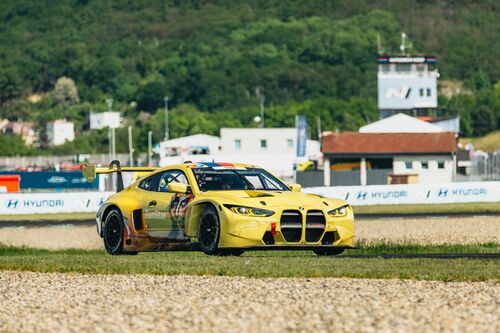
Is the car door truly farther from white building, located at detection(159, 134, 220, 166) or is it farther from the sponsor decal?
white building, located at detection(159, 134, 220, 166)

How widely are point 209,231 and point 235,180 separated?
1.16 m

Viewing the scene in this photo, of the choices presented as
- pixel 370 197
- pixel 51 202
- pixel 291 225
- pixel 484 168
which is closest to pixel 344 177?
pixel 484 168

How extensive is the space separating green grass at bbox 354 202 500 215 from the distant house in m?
41.7

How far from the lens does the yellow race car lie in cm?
1886

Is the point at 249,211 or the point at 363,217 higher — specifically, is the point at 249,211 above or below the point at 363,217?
above

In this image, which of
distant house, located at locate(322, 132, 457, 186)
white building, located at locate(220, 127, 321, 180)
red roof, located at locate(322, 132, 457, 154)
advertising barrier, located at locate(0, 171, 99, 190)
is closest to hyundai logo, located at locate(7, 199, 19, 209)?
advertising barrier, located at locate(0, 171, 99, 190)

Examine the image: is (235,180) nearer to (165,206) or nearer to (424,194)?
(165,206)

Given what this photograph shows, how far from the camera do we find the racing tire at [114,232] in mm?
21109

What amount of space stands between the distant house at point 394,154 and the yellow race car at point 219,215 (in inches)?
2876

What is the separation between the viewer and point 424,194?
53750 millimetres

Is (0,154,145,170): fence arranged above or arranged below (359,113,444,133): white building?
below

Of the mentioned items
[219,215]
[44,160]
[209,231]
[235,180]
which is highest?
[235,180]

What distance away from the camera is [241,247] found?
18797mm

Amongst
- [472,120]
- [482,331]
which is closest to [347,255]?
[482,331]
